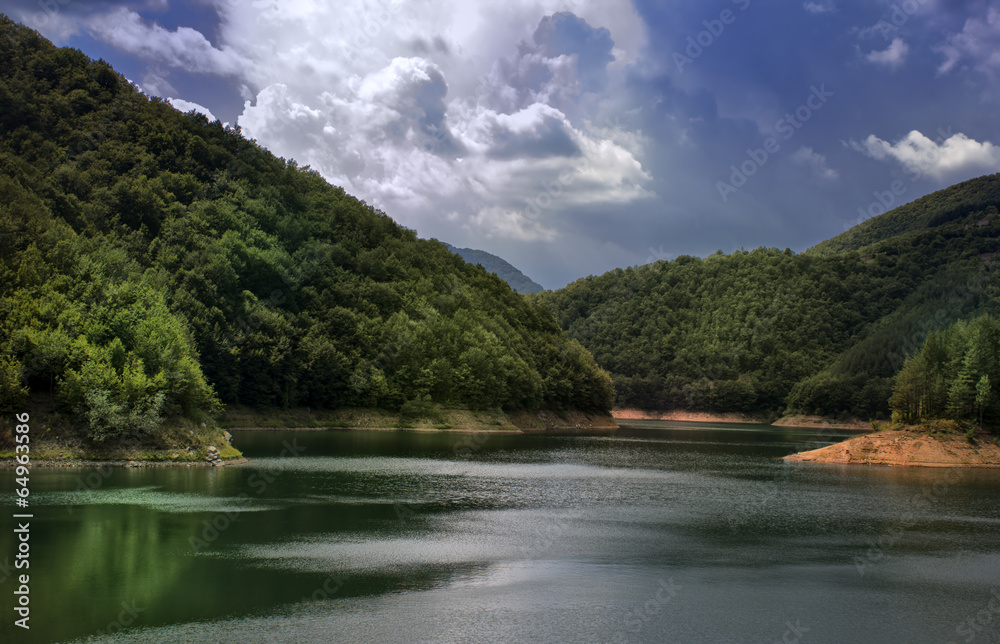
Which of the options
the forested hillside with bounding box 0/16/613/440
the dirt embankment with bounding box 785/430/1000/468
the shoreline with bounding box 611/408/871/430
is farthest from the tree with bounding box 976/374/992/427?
the shoreline with bounding box 611/408/871/430

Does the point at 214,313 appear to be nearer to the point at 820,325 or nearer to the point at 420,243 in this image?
the point at 420,243

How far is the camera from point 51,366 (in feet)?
138

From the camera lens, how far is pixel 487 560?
902 inches

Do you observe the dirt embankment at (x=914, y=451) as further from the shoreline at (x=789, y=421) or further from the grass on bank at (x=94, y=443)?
the shoreline at (x=789, y=421)

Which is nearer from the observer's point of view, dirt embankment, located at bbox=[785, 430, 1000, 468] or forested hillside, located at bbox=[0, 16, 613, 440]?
dirt embankment, located at bbox=[785, 430, 1000, 468]

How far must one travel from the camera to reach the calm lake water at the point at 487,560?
→ 16.5m

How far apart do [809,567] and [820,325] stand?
190443 mm

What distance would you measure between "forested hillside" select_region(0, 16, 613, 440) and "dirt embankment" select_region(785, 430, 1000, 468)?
52092 mm

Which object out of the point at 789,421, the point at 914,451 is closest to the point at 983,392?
the point at 914,451

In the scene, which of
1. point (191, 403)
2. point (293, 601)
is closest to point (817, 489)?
point (293, 601)

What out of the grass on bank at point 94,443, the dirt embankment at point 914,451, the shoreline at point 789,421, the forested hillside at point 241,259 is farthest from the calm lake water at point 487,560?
the shoreline at point 789,421

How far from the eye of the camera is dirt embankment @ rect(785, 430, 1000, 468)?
206 ft

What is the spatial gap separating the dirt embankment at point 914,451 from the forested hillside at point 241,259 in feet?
171

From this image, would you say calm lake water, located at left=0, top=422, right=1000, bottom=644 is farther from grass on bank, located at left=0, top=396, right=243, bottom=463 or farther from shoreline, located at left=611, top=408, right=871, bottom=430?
shoreline, located at left=611, top=408, right=871, bottom=430
